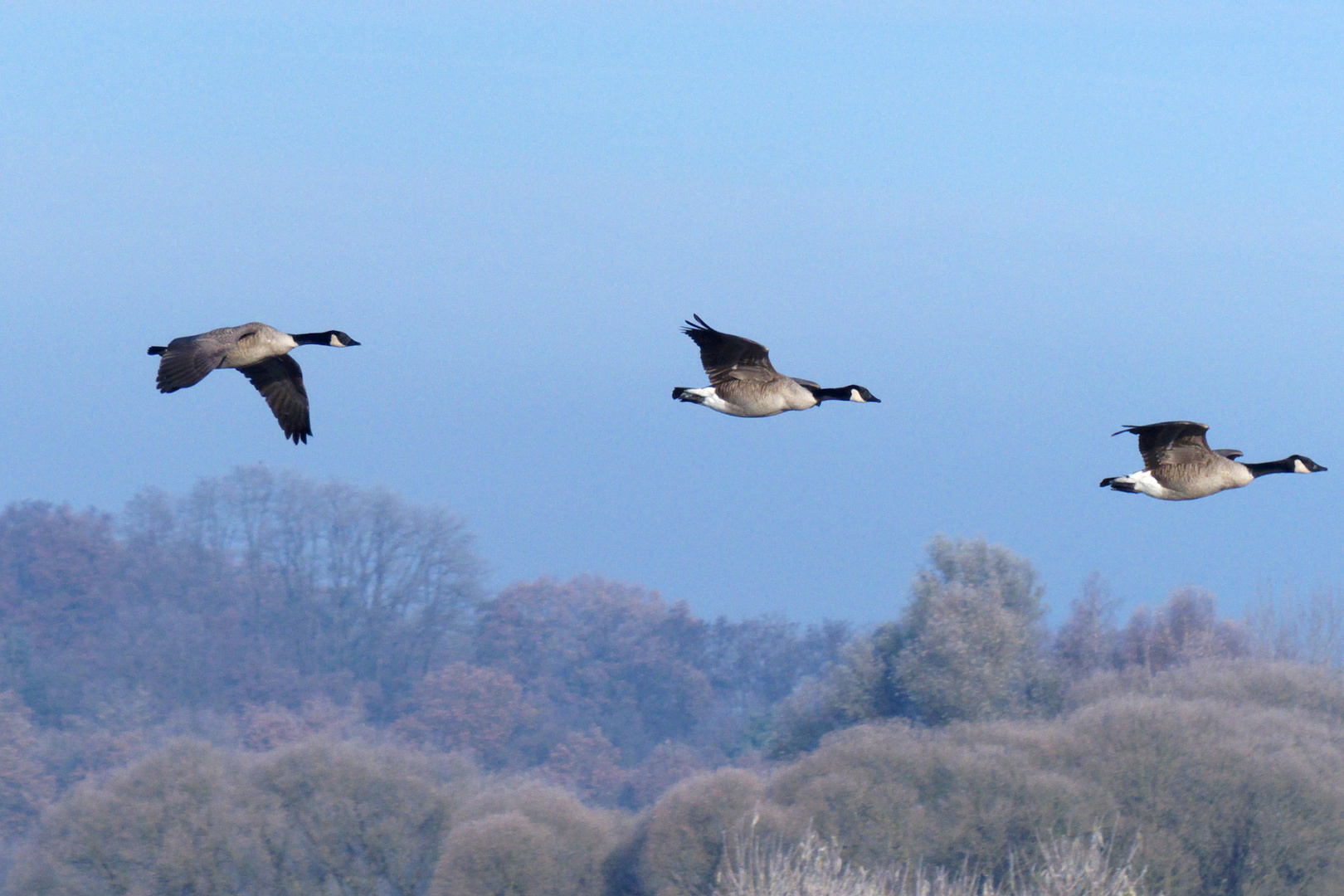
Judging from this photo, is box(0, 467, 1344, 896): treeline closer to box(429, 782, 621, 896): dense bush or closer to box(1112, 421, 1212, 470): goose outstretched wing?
box(429, 782, 621, 896): dense bush

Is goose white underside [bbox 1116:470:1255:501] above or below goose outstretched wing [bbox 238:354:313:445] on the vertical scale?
below

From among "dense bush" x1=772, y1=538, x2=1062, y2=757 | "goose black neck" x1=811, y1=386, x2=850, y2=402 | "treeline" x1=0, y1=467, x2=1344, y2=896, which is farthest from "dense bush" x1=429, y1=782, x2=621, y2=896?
"goose black neck" x1=811, y1=386, x2=850, y2=402

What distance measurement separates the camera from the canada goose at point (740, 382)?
13648mm

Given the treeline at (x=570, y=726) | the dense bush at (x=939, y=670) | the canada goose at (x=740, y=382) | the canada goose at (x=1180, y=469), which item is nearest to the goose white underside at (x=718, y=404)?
the canada goose at (x=740, y=382)

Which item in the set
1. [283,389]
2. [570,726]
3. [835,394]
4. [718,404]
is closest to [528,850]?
[283,389]

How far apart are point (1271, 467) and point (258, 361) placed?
30.3 ft

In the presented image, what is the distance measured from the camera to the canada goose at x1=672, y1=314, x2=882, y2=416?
13648mm

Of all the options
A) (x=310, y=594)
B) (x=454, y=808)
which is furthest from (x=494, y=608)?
(x=454, y=808)

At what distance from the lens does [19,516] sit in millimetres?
100688

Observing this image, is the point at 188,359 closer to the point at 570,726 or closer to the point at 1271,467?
the point at 1271,467

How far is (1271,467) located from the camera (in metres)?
13.9

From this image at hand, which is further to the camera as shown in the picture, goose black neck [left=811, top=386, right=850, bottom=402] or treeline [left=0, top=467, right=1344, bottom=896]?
treeline [left=0, top=467, right=1344, bottom=896]

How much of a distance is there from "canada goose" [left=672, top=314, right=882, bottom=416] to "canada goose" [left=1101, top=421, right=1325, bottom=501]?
2.93 metres

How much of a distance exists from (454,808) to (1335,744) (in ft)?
79.0
